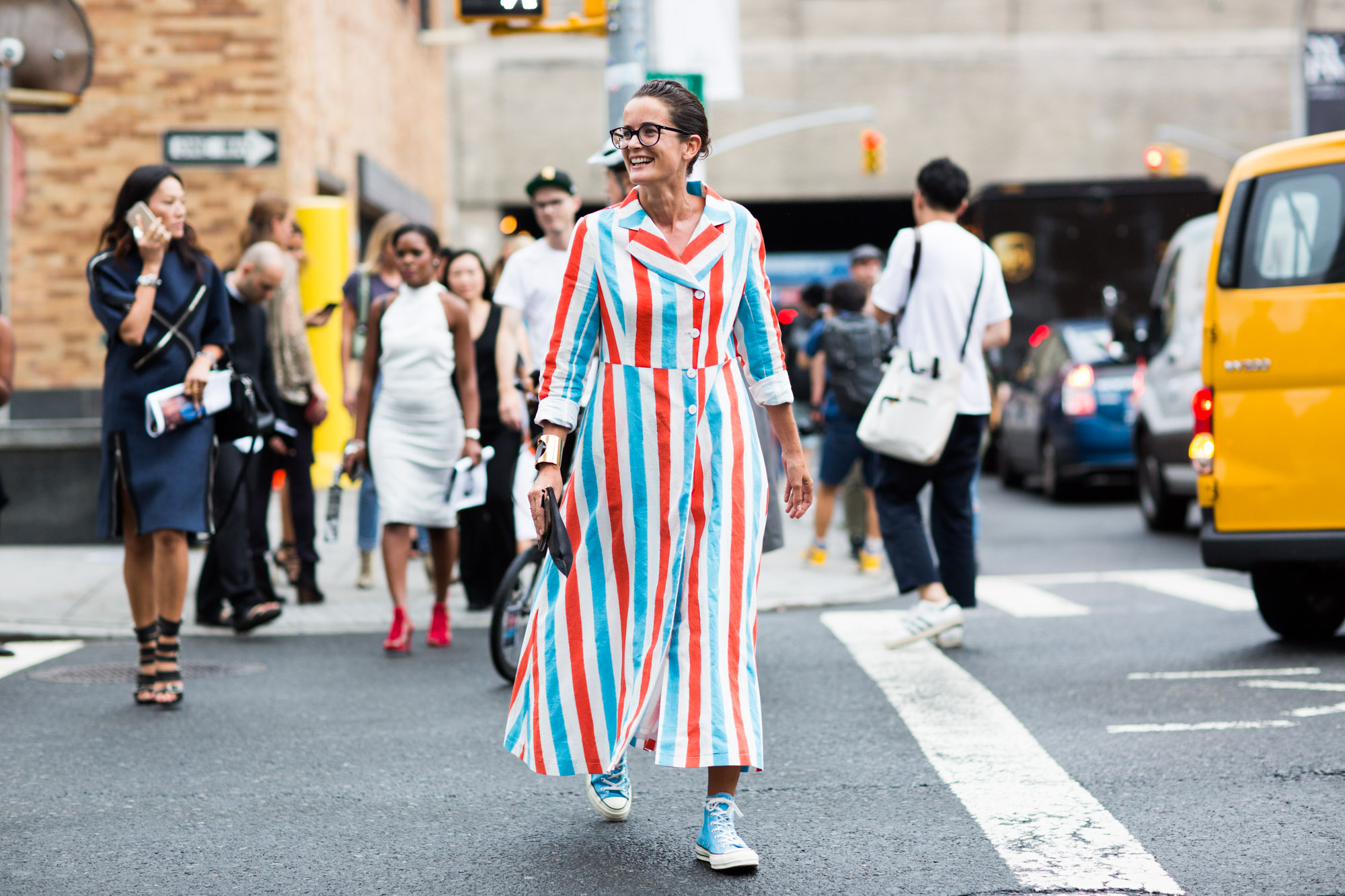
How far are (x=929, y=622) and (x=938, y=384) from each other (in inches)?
39.9

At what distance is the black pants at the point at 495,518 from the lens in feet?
27.2

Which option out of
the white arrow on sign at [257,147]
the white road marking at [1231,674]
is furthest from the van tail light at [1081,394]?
the white road marking at [1231,674]

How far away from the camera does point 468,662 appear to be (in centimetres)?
724

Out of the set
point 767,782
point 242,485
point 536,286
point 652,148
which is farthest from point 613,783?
point 242,485

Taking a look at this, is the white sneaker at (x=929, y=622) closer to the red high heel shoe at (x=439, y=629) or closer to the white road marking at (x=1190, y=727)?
the white road marking at (x=1190, y=727)

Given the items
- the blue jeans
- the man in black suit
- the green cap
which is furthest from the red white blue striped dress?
the blue jeans

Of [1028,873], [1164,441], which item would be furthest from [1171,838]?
[1164,441]

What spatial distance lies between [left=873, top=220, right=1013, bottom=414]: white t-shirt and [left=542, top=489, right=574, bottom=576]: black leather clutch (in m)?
3.42

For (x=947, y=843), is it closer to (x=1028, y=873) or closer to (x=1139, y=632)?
Result: (x=1028, y=873)

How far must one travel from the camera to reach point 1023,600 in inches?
363

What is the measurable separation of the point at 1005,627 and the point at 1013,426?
33.3 ft

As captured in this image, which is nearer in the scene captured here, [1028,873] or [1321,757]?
[1028,873]

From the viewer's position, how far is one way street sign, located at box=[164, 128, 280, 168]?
1421 cm

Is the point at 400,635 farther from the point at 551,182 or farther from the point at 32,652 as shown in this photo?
the point at 551,182
